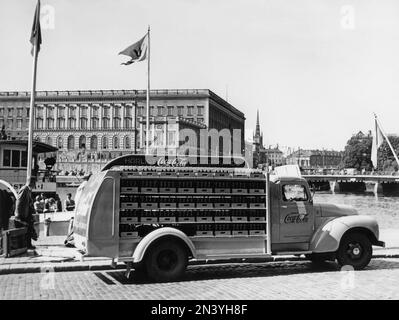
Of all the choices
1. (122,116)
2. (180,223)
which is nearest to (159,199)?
(180,223)

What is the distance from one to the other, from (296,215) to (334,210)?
1250mm

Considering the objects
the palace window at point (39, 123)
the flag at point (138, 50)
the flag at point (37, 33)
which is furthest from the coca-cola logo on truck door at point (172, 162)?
the palace window at point (39, 123)

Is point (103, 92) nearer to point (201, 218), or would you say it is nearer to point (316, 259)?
point (316, 259)

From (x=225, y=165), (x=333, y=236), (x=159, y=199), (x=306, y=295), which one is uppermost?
(x=225, y=165)

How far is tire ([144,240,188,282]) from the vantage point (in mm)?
10961

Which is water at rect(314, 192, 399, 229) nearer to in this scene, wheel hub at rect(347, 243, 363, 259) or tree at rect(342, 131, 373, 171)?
wheel hub at rect(347, 243, 363, 259)

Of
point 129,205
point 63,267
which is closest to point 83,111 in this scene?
point 63,267

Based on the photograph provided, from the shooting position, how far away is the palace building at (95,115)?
12862 centimetres

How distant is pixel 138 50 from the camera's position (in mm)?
26281

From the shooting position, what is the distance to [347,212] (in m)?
13.2

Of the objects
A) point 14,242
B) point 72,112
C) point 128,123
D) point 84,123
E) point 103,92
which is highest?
point 103,92

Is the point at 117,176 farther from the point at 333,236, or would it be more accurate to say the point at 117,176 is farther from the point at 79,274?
the point at 333,236
